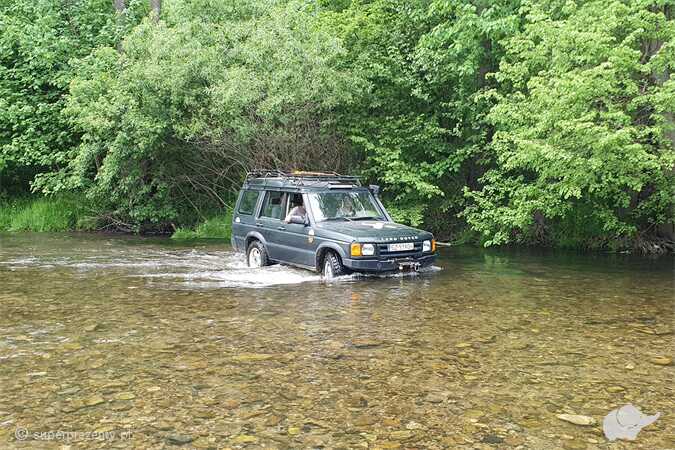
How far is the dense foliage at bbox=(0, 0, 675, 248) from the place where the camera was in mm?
14055

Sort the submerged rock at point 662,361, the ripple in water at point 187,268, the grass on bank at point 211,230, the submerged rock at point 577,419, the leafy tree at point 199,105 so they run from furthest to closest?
the grass on bank at point 211,230 < the leafy tree at point 199,105 < the ripple in water at point 187,268 < the submerged rock at point 662,361 < the submerged rock at point 577,419

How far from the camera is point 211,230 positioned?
934 inches

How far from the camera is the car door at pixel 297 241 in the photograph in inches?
487

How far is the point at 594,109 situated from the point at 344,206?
5566 mm

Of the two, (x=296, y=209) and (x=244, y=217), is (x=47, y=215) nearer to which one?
(x=244, y=217)

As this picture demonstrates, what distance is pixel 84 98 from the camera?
23.7m

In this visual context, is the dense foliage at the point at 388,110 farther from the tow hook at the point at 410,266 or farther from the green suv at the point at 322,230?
the tow hook at the point at 410,266

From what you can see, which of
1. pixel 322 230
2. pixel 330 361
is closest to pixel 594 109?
pixel 322 230

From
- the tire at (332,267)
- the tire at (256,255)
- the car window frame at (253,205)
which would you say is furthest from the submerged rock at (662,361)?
the car window frame at (253,205)

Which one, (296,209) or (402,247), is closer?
(402,247)

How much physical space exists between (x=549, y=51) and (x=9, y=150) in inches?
815

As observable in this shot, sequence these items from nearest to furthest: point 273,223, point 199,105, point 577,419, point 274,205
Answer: point 577,419 → point 273,223 → point 274,205 → point 199,105

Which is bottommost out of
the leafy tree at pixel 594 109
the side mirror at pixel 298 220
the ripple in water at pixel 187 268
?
the ripple in water at pixel 187 268

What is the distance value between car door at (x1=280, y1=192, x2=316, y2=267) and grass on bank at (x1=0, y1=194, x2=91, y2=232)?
627 inches
